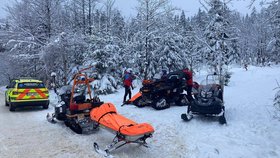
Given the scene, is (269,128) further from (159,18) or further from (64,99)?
(159,18)

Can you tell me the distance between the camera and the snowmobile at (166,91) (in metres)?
12.5

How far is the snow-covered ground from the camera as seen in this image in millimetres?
7035

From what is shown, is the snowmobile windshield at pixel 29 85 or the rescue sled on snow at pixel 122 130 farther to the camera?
the snowmobile windshield at pixel 29 85

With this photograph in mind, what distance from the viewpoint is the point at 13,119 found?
1190cm

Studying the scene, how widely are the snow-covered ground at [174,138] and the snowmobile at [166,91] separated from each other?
1424 millimetres

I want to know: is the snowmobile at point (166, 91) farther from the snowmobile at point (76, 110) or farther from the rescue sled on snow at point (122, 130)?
the rescue sled on snow at point (122, 130)

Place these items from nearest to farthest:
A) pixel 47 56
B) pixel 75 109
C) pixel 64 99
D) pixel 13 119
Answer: pixel 75 109 → pixel 64 99 → pixel 13 119 → pixel 47 56

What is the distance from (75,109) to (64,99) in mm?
1198

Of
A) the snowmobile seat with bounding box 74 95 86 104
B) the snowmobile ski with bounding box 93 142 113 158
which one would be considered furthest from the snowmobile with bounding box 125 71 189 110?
the snowmobile ski with bounding box 93 142 113 158

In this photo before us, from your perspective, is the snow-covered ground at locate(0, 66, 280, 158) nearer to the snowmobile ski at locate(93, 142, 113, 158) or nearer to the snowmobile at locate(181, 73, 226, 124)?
the snowmobile ski at locate(93, 142, 113, 158)

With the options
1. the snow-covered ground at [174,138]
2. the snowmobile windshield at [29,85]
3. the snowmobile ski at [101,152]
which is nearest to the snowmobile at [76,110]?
the snow-covered ground at [174,138]

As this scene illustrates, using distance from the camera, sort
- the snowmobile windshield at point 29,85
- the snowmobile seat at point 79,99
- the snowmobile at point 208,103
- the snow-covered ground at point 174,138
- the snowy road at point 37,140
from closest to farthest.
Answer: the snow-covered ground at point 174,138, the snowy road at point 37,140, the snowmobile at point 208,103, the snowmobile seat at point 79,99, the snowmobile windshield at point 29,85

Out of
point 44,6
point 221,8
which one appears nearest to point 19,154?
point 221,8

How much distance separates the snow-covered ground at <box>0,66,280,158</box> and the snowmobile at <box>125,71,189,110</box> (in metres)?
1.42
